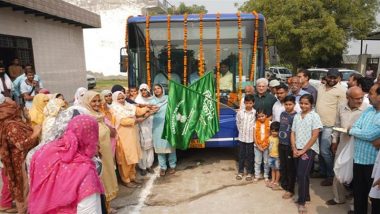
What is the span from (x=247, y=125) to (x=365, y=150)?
205 centimetres

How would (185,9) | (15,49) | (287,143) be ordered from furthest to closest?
(185,9) → (15,49) → (287,143)

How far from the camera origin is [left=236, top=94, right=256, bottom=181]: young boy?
5.16 metres

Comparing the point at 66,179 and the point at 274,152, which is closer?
the point at 66,179

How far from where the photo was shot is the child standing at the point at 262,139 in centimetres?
500

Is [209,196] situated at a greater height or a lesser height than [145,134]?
lesser

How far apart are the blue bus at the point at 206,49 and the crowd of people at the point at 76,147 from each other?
679 millimetres

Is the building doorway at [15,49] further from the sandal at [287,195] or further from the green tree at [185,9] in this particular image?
the green tree at [185,9]

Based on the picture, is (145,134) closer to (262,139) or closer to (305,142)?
(262,139)

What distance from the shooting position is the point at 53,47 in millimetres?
13633

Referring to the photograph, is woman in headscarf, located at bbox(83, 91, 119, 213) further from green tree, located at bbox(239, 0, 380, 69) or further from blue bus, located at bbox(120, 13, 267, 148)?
green tree, located at bbox(239, 0, 380, 69)

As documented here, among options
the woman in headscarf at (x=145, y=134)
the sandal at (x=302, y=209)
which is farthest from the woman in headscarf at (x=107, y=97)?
the sandal at (x=302, y=209)

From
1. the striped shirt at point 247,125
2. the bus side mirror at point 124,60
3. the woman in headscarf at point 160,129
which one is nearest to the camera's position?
the striped shirt at point 247,125

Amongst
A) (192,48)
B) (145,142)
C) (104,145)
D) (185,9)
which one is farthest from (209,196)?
(185,9)

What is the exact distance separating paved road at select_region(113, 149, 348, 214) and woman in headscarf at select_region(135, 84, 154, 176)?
27 cm
